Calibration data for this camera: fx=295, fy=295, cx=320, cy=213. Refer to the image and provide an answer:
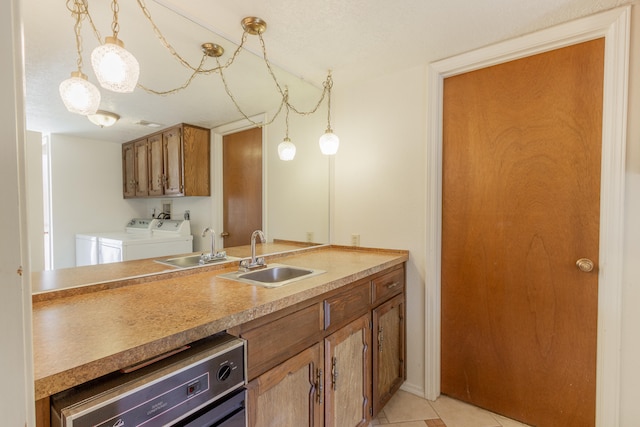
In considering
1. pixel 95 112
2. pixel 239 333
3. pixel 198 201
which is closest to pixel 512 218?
pixel 239 333

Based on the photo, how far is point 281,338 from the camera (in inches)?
43.2

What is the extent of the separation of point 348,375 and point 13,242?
1405 mm

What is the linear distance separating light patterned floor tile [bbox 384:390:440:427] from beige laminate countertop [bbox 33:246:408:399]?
950 mm

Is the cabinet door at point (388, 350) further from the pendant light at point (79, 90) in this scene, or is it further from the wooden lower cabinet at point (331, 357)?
the pendant light at point (79, 90)

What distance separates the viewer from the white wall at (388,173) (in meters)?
1.99

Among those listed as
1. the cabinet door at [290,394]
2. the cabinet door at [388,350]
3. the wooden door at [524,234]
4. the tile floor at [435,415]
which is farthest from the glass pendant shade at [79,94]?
the tile floor at [435,415]

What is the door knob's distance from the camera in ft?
4.93

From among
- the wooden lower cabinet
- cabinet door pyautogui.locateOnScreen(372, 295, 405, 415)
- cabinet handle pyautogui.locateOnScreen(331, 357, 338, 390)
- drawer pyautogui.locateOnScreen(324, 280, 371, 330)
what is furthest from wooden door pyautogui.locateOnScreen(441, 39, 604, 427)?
cabinet handle pyautogui.locateOnScreen(331, 357, 338, 390)

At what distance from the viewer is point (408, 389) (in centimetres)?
202

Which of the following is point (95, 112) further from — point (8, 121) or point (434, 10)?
point (434, 10)

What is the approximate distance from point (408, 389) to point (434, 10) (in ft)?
7.44

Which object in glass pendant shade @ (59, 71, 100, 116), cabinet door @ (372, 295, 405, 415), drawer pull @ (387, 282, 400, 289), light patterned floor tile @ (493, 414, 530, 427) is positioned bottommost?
light patterned floor tile @ (493, 414, 530, 427)

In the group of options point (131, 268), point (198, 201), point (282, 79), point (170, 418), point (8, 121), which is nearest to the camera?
point (8, 121)

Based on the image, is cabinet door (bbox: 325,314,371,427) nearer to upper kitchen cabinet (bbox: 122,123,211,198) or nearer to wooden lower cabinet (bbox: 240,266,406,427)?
wooden lower cabinet (bbox: 240,266,406,427)
